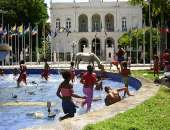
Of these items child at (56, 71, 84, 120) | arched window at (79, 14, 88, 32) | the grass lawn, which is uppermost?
arched window at (79, 14, 88, 32)

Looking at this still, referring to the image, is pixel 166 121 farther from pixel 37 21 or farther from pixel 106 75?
pixel 37 21

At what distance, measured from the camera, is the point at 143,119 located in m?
9.53

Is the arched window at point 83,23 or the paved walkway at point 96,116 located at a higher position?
the arched window at point 83,23

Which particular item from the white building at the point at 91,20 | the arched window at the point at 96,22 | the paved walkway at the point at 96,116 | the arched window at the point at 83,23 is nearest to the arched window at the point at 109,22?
the white building at the point at 91,20

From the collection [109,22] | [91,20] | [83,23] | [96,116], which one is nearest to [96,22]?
[91,20]

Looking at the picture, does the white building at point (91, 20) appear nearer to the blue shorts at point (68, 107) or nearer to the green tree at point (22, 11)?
the green tree at point (22, 11)

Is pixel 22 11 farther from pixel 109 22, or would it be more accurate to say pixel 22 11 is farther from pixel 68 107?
pixel 68 107

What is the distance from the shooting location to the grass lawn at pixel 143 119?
8461mm

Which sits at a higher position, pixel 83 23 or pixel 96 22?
pixel 96 22

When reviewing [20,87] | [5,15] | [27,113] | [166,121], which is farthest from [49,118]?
[5,15]

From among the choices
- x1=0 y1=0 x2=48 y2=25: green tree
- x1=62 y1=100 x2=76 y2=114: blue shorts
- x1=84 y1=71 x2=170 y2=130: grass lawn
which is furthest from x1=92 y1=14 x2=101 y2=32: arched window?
x1=62 y1=100 x2=76 y2=114: blue shorts

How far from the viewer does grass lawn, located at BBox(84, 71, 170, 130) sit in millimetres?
8461

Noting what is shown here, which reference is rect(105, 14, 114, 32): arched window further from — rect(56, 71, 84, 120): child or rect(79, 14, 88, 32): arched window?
rect(56, 71, 84, 120): child

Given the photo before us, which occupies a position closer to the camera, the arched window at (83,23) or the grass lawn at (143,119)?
the grass lawn at (143,119)
